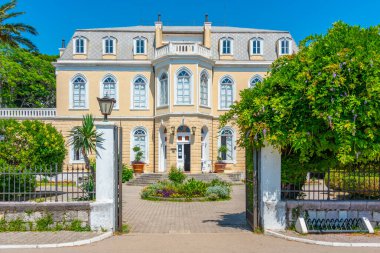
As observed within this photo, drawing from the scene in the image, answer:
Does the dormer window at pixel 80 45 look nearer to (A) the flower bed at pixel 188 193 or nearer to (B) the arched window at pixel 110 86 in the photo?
(B) the arched window at pixel 110 86

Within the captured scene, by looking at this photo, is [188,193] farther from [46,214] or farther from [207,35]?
[207,35]

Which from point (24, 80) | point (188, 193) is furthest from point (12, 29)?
point (188, 193)

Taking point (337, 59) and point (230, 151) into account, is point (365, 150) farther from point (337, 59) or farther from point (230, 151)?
point (230, 151)

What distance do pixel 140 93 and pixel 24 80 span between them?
1401cm

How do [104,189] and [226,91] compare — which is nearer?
[104,189]

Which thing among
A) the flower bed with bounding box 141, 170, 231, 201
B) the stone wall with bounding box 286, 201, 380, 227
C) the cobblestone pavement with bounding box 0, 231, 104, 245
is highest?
the stone wall with bounding box 286, 201, 380, 227

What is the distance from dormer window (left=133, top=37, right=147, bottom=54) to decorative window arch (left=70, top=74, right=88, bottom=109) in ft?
15.0

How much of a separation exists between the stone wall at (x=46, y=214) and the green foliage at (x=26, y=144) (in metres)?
7.09

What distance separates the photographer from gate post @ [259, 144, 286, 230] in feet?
28.9

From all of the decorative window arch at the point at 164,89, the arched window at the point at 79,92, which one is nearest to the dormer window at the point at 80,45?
the arched window at the point at 79,92

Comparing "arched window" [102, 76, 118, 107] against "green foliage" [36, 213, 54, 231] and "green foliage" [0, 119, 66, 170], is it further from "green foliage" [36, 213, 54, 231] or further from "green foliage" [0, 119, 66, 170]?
"green foliage" [36, 213, 54, 231]

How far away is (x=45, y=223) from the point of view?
8688mm

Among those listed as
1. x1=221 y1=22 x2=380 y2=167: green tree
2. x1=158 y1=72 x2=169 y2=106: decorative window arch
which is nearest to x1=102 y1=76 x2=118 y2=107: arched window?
x1=158 y1=72 x2=169 y2=106: decorative window arch

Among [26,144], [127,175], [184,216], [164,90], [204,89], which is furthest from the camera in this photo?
[204,89]
